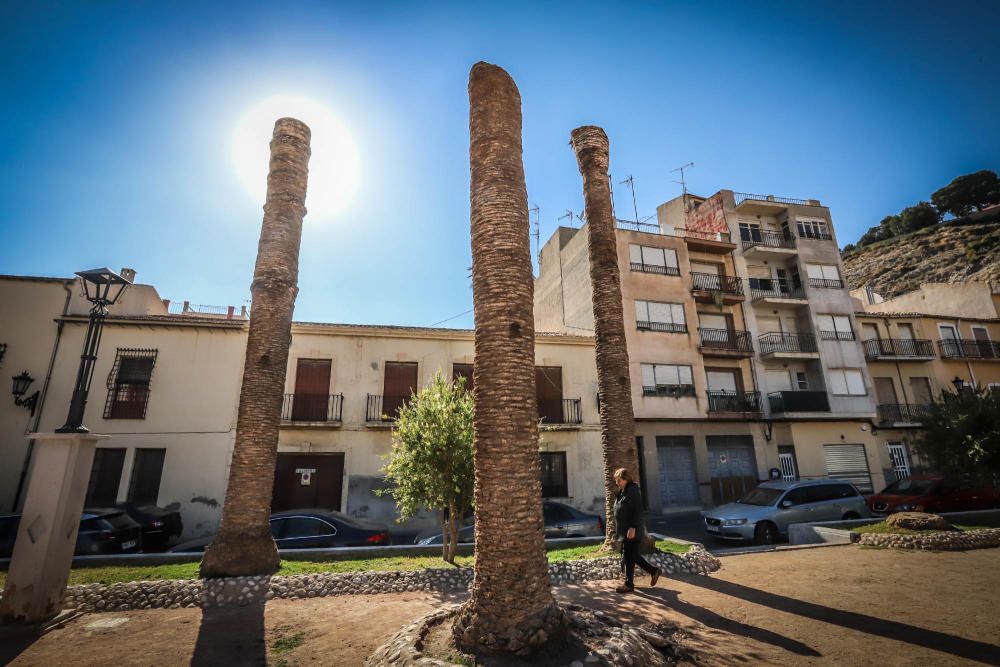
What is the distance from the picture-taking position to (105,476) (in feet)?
50.1

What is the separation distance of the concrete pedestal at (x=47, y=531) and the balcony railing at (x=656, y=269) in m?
20.4

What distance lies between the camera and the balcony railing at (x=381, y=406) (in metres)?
16.9

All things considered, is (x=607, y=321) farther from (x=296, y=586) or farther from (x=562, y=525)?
(x=296, y=586)

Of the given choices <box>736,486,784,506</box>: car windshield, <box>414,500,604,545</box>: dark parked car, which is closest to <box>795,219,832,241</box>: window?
<box>736,486,784,506</box>: car windshield

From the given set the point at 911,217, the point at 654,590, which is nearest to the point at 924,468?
the point at 654,590

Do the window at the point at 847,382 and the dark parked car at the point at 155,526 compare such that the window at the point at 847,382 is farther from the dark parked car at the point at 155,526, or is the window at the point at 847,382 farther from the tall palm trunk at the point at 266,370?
the dark parked car at the point at 155,526

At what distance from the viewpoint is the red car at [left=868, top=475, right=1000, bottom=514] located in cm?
1459

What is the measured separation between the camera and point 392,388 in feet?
57.6

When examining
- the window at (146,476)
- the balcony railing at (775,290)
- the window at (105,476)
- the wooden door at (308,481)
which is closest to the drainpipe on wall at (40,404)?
the window at (105,476)

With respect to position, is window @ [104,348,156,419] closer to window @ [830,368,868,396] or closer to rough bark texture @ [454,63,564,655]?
rough bark texture @ [454,63,564,655]

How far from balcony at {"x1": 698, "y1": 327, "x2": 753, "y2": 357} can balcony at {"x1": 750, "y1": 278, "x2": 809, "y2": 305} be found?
267 cm

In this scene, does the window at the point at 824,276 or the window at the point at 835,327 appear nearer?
the window at the point at 835,327

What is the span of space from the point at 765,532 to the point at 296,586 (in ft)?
37.2

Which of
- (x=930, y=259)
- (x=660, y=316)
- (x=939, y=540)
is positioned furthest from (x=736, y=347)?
(x=930, y=259)
